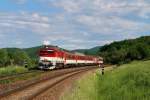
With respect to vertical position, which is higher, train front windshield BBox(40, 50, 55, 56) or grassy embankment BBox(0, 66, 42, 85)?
train front windshield BBox(40, 50, 55, 56)

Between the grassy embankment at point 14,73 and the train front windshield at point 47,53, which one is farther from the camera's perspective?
the train front windshield at point 47,53

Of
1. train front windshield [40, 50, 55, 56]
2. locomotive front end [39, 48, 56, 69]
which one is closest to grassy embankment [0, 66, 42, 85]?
locomotive front end [39, 48, 56, 69]

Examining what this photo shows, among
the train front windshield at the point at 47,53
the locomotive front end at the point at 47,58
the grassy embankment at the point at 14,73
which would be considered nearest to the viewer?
the grassy embankment at the point at 14,73

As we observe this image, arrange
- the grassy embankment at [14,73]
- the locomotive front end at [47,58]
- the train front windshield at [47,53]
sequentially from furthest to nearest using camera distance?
the train front windshield at [47,53]
the locomotive front end at [47,58]
the grassy embankment at [14,73]

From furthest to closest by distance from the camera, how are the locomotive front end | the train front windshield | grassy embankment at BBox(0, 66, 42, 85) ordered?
the train front windshield, the locomotive front end, grassy embankment at BBox(0, 66, 42, 85)

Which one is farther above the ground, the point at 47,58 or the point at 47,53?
the point at 47,53

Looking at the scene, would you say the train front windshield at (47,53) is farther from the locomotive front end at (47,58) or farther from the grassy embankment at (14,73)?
the grassy embankment at (14,73)

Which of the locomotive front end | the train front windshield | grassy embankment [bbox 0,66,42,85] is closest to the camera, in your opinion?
grassy embankment [bbox 0,66,42,85]

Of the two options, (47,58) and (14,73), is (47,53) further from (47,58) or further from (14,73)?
(14,73)

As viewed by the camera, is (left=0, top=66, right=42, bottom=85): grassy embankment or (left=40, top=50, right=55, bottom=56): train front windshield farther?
(left=40, top=50, right=55, bottom=56): train front windshield

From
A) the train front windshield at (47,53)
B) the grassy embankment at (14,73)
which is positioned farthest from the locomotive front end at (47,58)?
the grassy embankment at (14,73)

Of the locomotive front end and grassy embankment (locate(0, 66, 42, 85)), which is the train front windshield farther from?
grassy embankment (locate(0, 66, 42, 85))

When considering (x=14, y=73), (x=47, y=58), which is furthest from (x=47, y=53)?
(x=14, y=73)

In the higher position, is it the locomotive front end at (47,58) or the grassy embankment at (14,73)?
the locomotive front end at (47,58)
